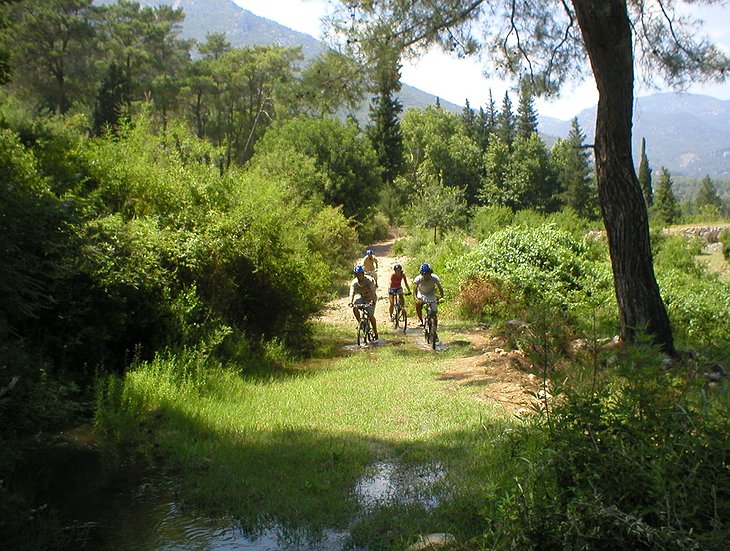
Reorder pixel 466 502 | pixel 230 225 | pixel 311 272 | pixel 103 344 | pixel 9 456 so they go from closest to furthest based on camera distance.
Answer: pixel 9 456, pixel 466 502, pixel 103 344, pixel 230 225, pixel 311 272

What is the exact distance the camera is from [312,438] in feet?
23.4

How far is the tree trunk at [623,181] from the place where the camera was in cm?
998

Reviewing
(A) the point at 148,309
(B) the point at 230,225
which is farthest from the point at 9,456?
(B) the point at 230,225

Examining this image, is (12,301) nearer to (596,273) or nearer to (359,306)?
(359,306)

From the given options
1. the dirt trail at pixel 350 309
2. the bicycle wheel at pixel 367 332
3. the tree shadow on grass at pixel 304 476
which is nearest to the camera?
the tree shadow on grass at pixel 304 476

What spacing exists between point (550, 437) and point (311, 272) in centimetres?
1013

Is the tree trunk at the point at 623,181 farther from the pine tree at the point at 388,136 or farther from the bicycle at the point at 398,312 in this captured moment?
the pine tree at the point at 388,136

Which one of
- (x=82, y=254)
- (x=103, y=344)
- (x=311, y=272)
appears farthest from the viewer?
(x=311, y=272)

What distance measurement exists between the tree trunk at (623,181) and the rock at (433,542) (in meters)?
6.68

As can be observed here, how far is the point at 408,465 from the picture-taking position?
624 cm

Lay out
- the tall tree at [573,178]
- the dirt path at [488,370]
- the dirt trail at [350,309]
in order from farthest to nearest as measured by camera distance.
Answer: the tall tree at [573,178]
the dirt trail at [350,309]
the dirt path at [488,370]

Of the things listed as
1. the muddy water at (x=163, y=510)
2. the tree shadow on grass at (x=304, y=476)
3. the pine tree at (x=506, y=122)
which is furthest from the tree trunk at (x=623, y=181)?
the pine tree at (x=506, y=122)

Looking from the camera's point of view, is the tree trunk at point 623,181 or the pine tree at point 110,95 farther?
the pine tree at point 110,95

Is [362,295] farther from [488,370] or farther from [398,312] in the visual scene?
[488,370]
